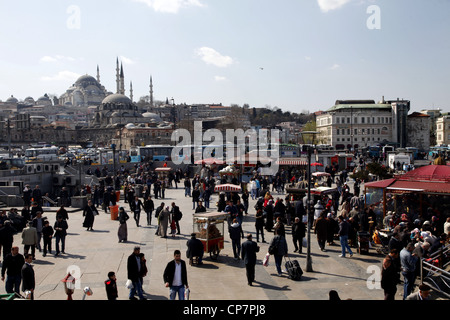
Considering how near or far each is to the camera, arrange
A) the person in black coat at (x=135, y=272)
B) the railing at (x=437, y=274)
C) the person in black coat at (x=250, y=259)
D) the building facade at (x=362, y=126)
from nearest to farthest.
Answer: the person in black coat at (x=135, y=272) → the railing at (x=437, y=274) → the person in black coat at (x=250, y=259) → the building facade at (x=362, y=126)

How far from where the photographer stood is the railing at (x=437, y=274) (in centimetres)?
822

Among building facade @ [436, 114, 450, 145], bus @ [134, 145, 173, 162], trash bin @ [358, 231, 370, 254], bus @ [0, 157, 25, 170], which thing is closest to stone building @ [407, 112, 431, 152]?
building facade @ [436, 114, 450, 145]

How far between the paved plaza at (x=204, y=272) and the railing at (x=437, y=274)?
0.68 m

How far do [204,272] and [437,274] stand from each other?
5.05m

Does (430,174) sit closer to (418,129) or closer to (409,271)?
(409,271)

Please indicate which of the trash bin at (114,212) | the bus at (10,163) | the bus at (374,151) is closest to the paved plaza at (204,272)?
the trash bin at (114,212)

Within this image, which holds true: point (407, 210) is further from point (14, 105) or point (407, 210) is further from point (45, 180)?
point (14, 105)

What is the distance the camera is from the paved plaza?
8.69 meters

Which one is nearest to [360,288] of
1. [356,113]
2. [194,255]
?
[194,255]

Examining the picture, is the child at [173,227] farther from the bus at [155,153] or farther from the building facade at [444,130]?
the building facade at [444,130]

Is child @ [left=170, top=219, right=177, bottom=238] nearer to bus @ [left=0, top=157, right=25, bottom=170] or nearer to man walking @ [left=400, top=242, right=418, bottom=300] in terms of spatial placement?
man walking @ [left=400, top=242, right=418, bottom=300]

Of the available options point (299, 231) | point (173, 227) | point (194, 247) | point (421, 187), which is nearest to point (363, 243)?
point (299, 231)

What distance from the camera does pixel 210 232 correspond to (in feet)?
37.7

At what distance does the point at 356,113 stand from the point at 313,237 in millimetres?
71509
